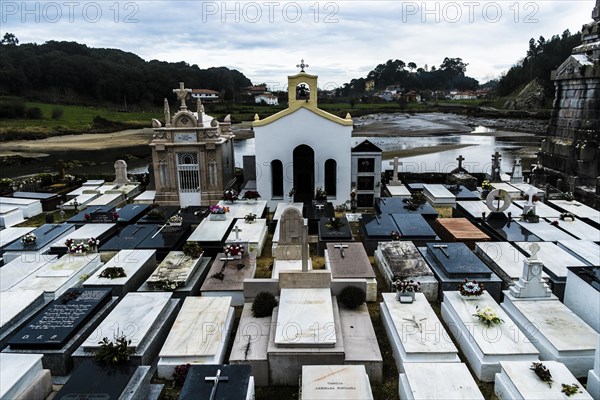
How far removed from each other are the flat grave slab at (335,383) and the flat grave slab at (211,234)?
7542 millimetres

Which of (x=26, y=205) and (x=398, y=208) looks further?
(x=26, y=205)

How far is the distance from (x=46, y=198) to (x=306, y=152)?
42.2 feet

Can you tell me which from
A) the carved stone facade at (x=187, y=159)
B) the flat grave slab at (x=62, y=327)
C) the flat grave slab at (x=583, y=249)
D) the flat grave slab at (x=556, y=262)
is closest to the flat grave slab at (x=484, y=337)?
the flat grave slab at (x=556, y=262)

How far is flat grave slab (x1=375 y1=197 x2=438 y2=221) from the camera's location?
17.7 m

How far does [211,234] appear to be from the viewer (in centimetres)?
1545

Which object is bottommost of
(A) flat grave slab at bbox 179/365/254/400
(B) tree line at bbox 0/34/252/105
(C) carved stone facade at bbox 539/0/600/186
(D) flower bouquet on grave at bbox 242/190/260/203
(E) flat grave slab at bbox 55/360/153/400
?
(E) flat grave slab at bbox 55/360/153/400

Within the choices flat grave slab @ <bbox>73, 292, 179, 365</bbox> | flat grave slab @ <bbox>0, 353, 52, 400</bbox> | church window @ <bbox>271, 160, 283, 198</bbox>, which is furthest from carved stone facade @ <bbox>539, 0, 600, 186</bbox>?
flat grave slab @ <bbox>0, 353, 52, 400</bbox>

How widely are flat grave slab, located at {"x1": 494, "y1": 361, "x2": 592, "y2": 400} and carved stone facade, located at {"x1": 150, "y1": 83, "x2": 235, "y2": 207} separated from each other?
51.0ft

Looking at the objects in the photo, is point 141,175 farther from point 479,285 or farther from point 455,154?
point 455,154

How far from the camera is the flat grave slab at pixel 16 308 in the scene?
9.49m

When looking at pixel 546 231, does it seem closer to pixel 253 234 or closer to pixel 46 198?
pixel 253 234

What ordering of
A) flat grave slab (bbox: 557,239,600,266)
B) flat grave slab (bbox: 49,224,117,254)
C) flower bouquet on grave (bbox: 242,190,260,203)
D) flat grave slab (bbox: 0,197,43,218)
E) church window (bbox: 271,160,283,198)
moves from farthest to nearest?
church window (bbox: 271,160,283,198) → flower bouquet on grave (bbox: 242,190,260,203) → flat grave slab (bbox: 0,197,43,218) → flat grave slab (bbox: 49,224,117,254) → flat grave slab (bbox: 557,239,600,266)

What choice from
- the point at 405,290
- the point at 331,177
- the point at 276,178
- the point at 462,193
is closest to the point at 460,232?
the point at 405,290

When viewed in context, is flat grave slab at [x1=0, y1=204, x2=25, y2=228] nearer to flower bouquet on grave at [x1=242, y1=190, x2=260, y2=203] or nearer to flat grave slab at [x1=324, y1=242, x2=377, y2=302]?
flower bouquet on grave at [x1=242, y1=190, x2=260, y2=203]
